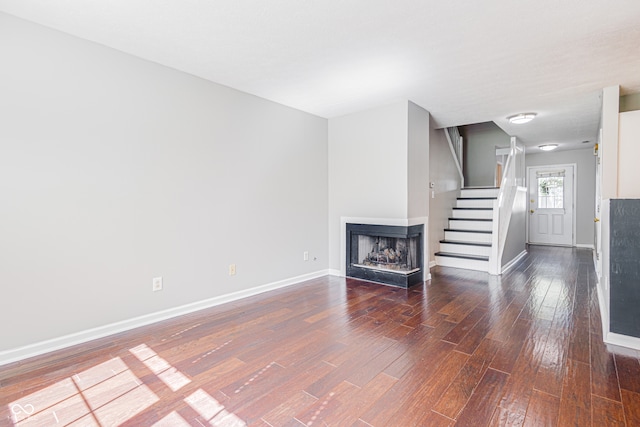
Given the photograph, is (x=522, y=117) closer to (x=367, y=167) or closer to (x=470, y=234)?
(x=470, y=234)

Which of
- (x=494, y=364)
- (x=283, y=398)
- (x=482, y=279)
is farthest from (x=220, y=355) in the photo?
(x=482, y=279)

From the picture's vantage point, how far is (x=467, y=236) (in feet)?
18.7

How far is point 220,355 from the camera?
2332 mm

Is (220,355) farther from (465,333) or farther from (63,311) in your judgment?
(465,333)

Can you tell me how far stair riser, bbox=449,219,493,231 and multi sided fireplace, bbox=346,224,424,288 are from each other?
6.57 feet

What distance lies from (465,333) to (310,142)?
3129 mm

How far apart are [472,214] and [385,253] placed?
2636 mm

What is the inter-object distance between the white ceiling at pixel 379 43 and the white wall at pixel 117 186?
0.84ft

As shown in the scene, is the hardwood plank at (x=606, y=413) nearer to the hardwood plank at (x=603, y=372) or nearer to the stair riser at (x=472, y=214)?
the hardwood plank at (x=603, y=372)

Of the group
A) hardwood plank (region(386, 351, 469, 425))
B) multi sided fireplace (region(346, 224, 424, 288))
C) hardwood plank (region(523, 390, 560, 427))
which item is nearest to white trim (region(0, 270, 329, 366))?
multi sided fireplace (region(346, 224, 424, 288))

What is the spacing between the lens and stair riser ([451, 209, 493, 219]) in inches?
236

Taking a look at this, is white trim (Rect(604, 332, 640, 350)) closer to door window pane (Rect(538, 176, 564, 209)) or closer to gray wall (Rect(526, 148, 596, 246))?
gray wall (Rect(526, 148, 596, 246))

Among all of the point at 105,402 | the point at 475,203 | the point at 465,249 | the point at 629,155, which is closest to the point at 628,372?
the point at 629,155

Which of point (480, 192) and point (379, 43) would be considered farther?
point (480, 192)
